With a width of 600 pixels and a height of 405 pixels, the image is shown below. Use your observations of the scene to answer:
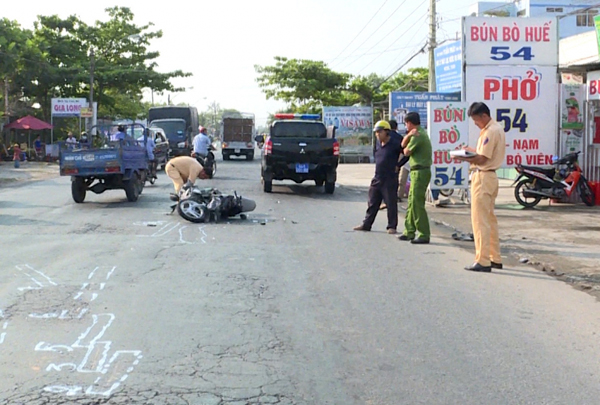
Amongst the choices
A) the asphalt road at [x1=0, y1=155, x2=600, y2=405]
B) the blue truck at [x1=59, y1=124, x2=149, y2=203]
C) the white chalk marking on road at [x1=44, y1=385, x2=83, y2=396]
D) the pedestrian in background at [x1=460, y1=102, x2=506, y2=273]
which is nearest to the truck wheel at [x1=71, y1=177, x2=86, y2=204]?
the blue truck at [x1=59, y1=124, x2=149, y2=203]

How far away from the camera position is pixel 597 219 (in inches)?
567

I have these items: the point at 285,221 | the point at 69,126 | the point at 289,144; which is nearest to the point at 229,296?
the point at 285,221

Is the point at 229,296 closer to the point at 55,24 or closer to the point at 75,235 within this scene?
the point at 75,235

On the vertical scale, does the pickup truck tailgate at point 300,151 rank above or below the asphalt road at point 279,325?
above

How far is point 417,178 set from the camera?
36.6 feet

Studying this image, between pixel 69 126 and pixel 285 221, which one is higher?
pixel 69 126

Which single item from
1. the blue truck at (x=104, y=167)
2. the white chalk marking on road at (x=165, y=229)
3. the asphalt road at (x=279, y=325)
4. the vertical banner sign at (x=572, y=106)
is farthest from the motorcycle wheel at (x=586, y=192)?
the blue truck at (x=104, y=167)

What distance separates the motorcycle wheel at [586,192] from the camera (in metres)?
16.5

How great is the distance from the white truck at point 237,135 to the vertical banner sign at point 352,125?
508cm

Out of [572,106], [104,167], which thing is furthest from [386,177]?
[572,106]

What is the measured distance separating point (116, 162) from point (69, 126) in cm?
3811

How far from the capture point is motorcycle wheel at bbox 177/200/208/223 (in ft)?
43.5

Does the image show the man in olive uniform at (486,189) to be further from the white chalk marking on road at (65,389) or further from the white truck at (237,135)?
the white truck at (237,135)

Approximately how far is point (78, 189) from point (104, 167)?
4.09 feet
